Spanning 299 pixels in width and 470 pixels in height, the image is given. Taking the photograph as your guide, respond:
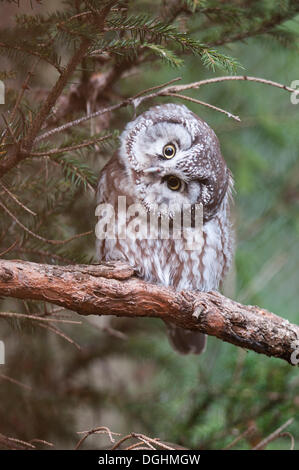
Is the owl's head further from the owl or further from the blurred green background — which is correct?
the blurred green background

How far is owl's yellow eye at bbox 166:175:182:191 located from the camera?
2025 millimetres

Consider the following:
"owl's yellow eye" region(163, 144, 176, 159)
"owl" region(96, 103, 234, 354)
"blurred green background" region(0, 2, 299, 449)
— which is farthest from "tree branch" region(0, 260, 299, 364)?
"owl's yellow eye" region(163, 144, 176, 159)

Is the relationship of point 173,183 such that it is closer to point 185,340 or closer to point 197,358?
point 185,340

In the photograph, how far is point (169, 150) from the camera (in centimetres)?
202

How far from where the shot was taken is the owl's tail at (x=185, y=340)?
2.71 meters

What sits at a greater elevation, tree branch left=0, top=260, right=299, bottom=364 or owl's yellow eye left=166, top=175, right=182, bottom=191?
owl's yellow eye left=166, top=175, right=182, bottom=191

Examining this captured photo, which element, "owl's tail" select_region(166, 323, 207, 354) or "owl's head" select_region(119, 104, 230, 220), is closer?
"owl's head" select_region(119, 104, 230, 220)

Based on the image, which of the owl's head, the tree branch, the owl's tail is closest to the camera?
the tree branch

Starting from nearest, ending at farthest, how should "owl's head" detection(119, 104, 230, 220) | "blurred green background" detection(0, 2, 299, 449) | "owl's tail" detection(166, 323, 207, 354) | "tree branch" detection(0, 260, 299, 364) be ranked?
"tree branch" detection(0, 260, 299, 364), "owl's head" detection(119, 104, 230, 220), "blurred green background" detection(0, 2, 299, 449), "owl's tail" detection(166, 323, 207, 354)

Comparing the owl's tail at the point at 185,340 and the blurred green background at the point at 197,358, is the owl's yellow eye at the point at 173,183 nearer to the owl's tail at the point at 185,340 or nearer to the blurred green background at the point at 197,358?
the blurred green background at the point at 197,358

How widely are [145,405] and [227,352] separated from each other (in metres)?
0.58
